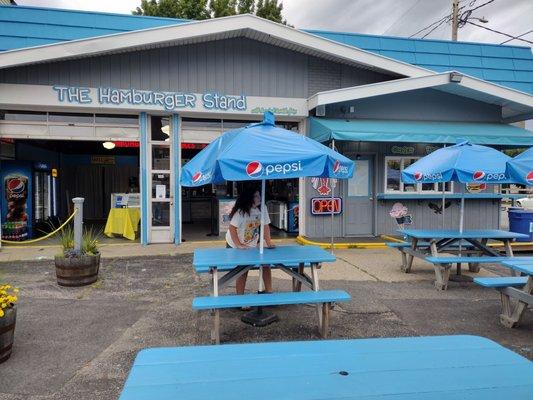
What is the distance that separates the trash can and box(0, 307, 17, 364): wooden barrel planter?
10.6 m

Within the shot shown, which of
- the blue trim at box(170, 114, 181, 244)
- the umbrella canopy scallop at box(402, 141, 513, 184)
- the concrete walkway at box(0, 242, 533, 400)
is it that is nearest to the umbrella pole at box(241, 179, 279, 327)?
the concrete walkway at box(0, 242, 533, 400)

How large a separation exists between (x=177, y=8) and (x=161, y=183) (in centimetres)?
1741

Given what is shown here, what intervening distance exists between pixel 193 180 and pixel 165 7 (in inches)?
906

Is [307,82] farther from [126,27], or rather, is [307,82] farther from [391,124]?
[126,27]

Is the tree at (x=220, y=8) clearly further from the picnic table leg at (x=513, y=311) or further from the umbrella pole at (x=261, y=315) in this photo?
the picnic table leg at (x=513, y=311)

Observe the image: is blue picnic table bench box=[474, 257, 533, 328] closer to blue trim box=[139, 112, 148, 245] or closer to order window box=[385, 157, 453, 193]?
order window box=[385, 157, 453, 193]

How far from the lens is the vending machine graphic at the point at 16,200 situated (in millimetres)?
10512

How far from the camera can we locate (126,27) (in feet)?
35.2

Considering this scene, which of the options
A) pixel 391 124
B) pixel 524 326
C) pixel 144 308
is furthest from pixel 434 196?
pixel 144 308

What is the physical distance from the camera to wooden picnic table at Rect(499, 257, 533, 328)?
15.5ft

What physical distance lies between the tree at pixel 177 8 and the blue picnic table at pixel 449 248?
21005 mm

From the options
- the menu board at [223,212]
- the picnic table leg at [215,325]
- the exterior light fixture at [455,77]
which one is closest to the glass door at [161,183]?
the menu board at [223,212]

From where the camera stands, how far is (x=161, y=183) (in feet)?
34.1

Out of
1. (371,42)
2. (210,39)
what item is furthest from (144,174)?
(371,42)
